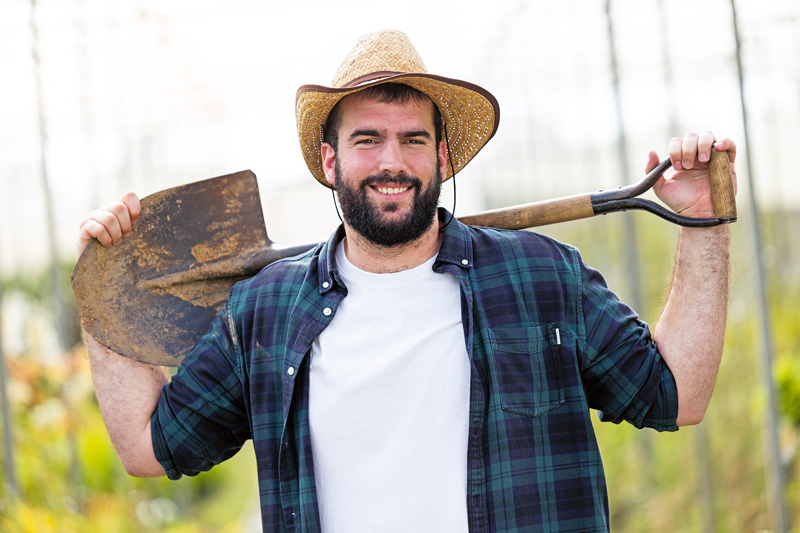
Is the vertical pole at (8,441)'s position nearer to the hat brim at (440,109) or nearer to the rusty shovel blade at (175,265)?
the rusty shovel blade at (175,265)

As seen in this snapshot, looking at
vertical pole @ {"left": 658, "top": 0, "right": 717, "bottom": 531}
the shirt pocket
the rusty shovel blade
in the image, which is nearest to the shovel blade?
the rusty shovel blade

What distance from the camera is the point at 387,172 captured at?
2.13m

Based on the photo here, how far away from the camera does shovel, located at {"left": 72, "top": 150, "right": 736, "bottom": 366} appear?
2.37m

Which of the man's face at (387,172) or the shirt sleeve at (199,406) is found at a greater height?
the man's face at (387,172)

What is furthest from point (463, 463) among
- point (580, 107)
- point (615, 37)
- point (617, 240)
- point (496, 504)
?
point (617, 240)

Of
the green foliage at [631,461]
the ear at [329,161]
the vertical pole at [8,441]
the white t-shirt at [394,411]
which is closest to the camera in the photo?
the white t-shirt at [394,411]

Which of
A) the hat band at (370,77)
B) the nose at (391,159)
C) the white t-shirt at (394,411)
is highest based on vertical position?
the hat band at (370,77)

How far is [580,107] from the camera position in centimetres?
570

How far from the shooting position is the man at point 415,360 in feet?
6.52

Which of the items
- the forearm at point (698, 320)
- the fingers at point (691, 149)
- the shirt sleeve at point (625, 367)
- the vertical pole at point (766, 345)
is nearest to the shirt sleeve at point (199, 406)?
the shirt sleeve at point (625, 367)

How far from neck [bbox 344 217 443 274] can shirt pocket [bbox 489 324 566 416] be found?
0.32m

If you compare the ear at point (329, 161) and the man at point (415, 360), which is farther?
the ear at point (329, 161)

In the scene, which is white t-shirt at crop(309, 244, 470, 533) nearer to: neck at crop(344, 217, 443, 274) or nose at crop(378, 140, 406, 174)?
neck at crop(344, 217, 443, 274)

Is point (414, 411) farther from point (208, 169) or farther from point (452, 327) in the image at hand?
point (208, 169)
